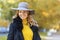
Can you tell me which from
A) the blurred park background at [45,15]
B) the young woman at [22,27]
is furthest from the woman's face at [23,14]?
the blurred park background at [45,15]

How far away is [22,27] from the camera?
5.29 ft

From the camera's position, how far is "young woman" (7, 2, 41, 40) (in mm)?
1584

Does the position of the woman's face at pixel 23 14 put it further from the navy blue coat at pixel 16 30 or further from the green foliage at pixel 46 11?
the green foliage at pixel 46 11

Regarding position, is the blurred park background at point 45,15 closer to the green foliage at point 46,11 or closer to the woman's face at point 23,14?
the green foliage at point 46,11

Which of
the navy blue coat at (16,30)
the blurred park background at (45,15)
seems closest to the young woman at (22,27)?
the navy blue coat at (16,30)

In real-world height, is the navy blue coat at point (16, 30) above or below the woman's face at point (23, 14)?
below

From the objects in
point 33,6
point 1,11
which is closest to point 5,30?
point 1,11

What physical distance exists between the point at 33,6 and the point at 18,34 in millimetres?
1490

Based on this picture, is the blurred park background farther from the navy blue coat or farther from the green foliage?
the navy blue coat

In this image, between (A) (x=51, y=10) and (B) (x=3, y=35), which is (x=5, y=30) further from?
(A) (x=51, y=10)

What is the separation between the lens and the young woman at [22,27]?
1.58 meters

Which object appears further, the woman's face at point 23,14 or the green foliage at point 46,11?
the green foliage at point 46,11

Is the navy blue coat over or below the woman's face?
below

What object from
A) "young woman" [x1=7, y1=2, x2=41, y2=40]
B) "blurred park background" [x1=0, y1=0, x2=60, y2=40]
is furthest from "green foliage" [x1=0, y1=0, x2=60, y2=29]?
"young woman" [x1=7, y1=2, x2=41, y2=40]
